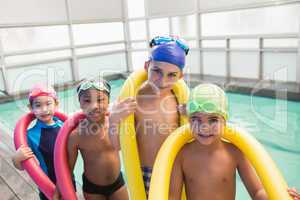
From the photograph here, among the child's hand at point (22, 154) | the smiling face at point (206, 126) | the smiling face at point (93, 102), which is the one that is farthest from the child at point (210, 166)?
the child's hand at point (22, 154)

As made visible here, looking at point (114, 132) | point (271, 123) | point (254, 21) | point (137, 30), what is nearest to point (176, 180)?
point (114, 132)

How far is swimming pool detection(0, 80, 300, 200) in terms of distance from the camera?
316 centimetres

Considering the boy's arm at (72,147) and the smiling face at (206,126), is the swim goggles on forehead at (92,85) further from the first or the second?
the smiling face at (206,126)

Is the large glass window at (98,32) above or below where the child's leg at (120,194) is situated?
above

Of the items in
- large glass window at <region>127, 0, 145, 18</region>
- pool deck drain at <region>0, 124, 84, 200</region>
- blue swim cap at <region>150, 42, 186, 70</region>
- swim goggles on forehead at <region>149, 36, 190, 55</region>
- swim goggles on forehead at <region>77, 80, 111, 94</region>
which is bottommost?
pool deck drain at <region>0, 124, 84, 200</region>

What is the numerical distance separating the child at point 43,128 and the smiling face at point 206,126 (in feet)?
3.14

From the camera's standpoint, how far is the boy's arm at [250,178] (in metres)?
1.07

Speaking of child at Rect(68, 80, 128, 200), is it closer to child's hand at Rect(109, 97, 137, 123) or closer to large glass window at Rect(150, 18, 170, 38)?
child's hand at Rect(109, 97, 137, 123)

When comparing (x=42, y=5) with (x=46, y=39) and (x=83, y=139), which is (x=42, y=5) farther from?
(x=83, y=139)

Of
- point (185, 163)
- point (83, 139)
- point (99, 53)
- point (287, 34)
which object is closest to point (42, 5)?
point (99, 53)

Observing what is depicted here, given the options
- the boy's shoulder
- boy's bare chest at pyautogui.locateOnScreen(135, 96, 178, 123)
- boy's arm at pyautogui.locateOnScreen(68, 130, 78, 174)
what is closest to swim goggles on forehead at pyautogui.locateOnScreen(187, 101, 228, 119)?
the boy's shoulder

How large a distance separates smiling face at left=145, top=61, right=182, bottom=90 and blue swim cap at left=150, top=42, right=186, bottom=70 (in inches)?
0.7

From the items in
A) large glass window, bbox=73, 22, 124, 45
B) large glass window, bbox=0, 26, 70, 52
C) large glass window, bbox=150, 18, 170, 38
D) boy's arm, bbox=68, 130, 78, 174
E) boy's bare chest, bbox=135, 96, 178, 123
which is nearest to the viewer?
boy's bare chest, bbox=135, 96, 178, 123

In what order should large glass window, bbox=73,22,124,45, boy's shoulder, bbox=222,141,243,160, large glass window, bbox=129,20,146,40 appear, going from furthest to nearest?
large glass window, bbox=129,20,146,40
large glass window, bbox=73,22,124,45
boy's shoulder, bbox=222,141,243,160
